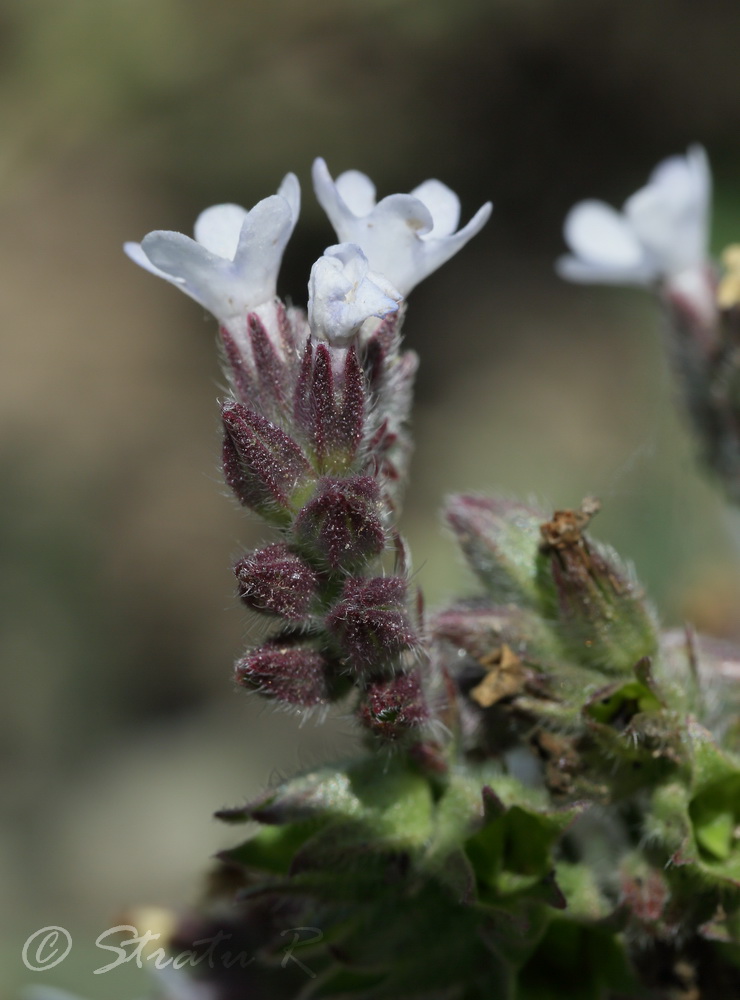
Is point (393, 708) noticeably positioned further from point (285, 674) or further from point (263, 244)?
point (263, 244)

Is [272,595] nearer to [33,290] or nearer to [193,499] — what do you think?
[193,499]

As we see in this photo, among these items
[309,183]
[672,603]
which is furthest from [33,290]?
[672,603]

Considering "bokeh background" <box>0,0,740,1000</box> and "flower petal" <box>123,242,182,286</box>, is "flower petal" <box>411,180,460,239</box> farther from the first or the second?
"bokeh background" <box>0,0,740,1000</box>

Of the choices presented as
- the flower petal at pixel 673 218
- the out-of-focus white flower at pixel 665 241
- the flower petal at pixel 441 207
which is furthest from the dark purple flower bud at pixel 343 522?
the flower petal at pixel 673 218

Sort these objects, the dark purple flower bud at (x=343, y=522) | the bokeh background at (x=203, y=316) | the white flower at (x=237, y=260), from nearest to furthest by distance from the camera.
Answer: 1. the dark purple flower bud at (x=343, y=522)
2. the white flower at (x=237, y=260)
3. the bokeh background at (x=203, y=316)

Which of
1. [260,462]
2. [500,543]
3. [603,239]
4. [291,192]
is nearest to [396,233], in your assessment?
[291,192]
